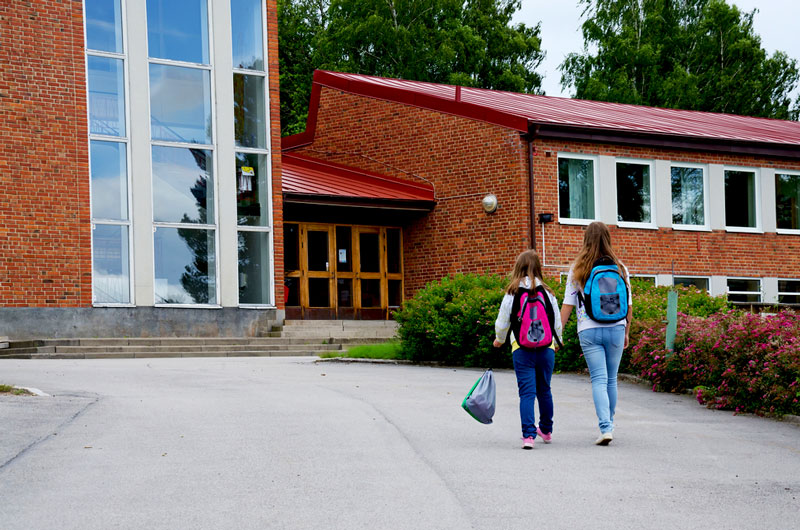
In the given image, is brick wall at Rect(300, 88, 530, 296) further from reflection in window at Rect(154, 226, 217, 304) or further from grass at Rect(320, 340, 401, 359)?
grass at Rect(320, 340, 401, 359)

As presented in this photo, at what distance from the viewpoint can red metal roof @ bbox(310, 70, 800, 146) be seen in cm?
2550

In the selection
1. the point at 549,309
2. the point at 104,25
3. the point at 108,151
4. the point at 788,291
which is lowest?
the point at 788,291

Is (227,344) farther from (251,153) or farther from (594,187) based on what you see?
(594,187)

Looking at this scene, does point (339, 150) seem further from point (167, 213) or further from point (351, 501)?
point (351, 501)

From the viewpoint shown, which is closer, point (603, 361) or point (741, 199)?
point (603, 361)

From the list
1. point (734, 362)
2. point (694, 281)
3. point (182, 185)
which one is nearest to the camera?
point (734, 362)

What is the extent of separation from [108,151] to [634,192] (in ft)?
39.6

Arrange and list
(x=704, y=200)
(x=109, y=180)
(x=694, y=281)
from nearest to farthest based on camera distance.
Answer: (x=109, y=180) < (x=694, y=281) < (x=704, y=200)

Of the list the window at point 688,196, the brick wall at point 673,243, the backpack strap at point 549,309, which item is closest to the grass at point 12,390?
the backpack strap at point 549,309

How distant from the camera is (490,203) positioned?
25.2 m

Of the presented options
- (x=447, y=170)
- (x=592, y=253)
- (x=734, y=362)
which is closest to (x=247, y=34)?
(x=447, y=170)

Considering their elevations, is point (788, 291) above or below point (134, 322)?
above

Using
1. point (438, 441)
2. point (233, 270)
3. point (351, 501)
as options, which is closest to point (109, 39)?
point (233, 270)

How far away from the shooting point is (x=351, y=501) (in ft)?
21.4
